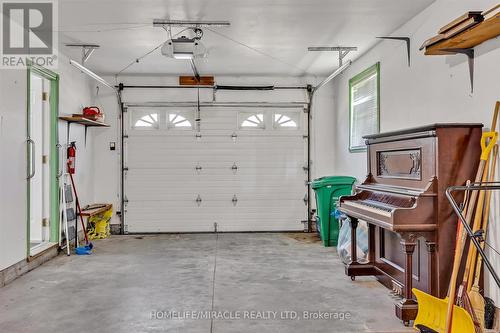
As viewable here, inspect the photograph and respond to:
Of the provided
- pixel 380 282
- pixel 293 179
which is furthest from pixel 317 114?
pixel 380 282

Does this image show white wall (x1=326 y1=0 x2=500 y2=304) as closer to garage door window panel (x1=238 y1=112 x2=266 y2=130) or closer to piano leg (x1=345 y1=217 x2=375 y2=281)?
piano leg (x1=345 y1=217 x2=375 y2=281)

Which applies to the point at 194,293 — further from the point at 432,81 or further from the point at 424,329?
the point at 432,81

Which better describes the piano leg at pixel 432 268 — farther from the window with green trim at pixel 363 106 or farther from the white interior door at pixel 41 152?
the white interior door at pixel 41 152

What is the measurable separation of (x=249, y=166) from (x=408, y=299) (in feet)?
15.0

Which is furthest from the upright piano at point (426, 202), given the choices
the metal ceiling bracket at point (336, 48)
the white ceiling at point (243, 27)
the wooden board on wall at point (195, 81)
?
the wooden board on wall at point (195, 81)

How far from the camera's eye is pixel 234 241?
6523mm

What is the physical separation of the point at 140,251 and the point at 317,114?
4.04 meters

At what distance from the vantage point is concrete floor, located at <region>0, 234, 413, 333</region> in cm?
310

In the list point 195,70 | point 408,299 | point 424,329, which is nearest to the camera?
point 424,329

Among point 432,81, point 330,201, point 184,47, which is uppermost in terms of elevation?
point 184,47

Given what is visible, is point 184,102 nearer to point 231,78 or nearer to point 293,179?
point 231,78

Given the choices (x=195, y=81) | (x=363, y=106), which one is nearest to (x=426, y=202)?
(x=363, y=106)

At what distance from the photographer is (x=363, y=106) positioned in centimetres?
598

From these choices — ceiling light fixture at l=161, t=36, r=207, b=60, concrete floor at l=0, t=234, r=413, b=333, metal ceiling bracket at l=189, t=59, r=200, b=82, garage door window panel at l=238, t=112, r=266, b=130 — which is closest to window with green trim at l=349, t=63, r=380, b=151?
garage door window panel at l=238, t=112, r=266, b=130
